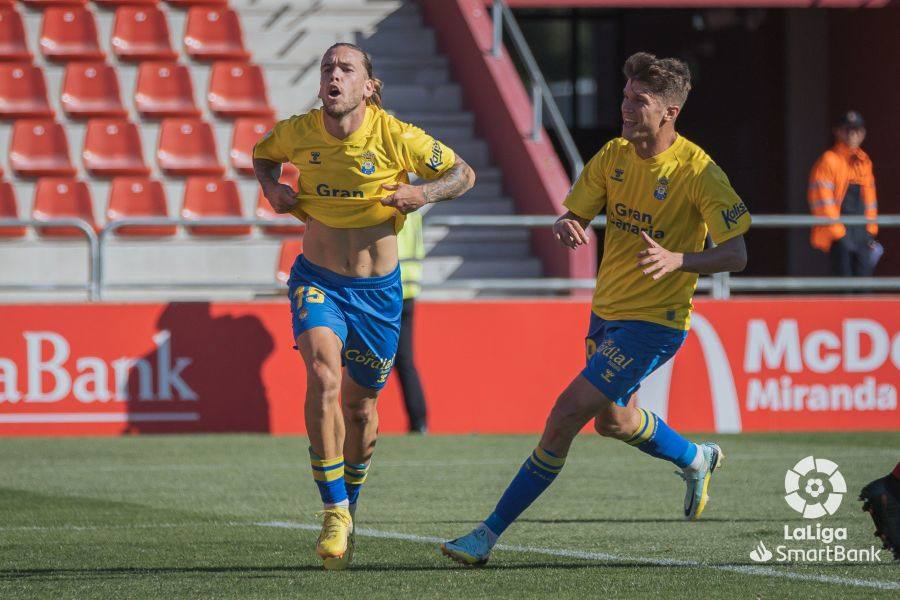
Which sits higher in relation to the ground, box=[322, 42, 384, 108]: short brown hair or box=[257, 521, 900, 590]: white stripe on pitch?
box=[322, 42, 384, 108]: short brown hair

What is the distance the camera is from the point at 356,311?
6828mm

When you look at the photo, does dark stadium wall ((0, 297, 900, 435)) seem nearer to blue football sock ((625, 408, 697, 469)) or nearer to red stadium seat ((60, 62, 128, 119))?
red stadium seat ((60, 62, 128, 119))

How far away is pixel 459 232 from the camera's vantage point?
16.3 meters

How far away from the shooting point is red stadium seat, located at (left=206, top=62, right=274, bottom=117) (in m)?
17.2

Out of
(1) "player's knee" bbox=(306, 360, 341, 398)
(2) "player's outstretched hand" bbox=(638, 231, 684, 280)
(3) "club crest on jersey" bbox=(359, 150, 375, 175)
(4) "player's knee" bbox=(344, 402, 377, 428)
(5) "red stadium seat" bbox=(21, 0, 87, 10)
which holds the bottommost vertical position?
(4) "player's knee" bbox=(344, 402, 377, 428)

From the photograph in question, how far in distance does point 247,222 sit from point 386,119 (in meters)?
5.90

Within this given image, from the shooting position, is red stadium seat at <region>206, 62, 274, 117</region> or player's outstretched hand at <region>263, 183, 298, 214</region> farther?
red stadium seat at <region>206, 62, 274, 117</region>

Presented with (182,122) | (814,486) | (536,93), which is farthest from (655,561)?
(182,122)

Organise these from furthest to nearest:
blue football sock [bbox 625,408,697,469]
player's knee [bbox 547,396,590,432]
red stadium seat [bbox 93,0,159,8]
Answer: red stadium seat [bbox 93,0,159,8] < blue football sock [bbox 625,408,697,469] < player's knee [bbox 547,396,590,432]

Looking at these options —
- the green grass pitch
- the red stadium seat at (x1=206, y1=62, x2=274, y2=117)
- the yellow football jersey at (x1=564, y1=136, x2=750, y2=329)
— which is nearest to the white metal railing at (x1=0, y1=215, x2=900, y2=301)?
the green grass pitch

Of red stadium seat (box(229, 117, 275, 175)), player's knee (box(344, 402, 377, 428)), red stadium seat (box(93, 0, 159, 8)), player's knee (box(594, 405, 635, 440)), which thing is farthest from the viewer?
red stadium seat (box(93, 0, 159, 8))

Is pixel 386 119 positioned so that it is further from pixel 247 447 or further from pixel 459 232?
pixel 459 232

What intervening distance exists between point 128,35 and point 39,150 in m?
1.94

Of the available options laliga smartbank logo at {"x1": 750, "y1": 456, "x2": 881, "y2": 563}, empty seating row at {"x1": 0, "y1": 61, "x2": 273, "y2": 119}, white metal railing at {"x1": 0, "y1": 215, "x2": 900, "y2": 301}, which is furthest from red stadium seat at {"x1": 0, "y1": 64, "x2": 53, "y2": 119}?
laliga smartbank logo at {"x1": 750, "y1": 456, "x2": 881, "y2": 563}
